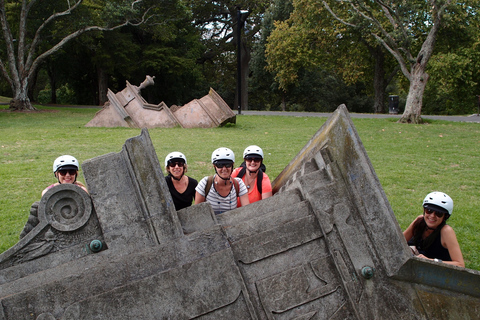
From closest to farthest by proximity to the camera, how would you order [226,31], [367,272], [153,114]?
[367,272]
[153,114]
[226,31]

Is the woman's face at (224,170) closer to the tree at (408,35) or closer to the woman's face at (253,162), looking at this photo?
the woman's face at (253,162)

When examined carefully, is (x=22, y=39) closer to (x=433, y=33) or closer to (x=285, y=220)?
(x=433, y=33)

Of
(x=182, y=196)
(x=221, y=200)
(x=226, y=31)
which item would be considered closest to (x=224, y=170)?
(x=221, y=200)

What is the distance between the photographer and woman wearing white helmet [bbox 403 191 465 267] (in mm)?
4035

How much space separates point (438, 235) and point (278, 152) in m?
7.44

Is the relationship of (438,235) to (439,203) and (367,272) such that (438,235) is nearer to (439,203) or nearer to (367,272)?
(439,203)

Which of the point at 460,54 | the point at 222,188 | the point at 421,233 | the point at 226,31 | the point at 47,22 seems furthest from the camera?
the point at 226,31

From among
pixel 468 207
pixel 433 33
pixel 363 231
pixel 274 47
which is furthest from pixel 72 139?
pixel 274 47

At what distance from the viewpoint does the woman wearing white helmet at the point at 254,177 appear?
4750 millimetres

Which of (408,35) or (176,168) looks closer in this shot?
(176,168)

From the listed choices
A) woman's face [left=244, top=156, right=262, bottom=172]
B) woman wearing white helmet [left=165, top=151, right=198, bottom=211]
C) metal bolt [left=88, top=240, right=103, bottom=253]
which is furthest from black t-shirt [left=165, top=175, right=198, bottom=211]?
metal bolt [left=88, top=240, right=103, bottom=253]

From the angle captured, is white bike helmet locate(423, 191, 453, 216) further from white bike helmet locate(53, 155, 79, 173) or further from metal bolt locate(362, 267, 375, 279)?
white bike helmet locate(53, 155, 79, 173)

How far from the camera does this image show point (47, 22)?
22.5 metres

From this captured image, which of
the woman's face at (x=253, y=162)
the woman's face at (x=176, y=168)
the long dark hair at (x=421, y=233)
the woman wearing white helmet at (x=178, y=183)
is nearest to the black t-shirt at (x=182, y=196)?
the woman wearing white helmet at (x=178, y=183)
